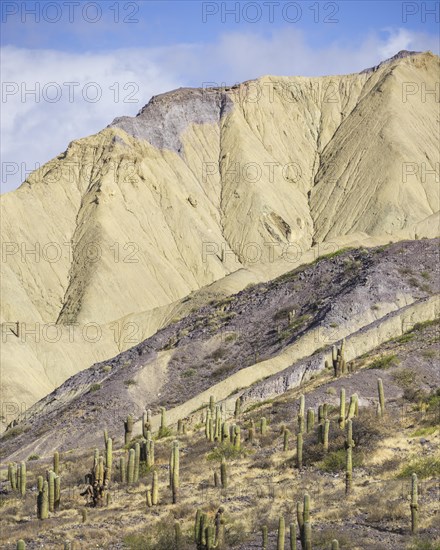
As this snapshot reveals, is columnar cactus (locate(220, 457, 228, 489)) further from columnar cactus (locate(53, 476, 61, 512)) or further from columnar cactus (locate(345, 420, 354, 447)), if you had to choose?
columnar cactus (locate(53, 476, 61, 512))

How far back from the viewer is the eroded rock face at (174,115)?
10862 centimetres

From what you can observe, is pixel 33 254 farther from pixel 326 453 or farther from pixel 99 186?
pixel 326 453

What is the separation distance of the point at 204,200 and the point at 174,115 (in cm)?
1001

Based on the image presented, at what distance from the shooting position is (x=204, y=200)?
107750 mm

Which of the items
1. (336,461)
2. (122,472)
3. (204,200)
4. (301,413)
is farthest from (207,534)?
(204,200)

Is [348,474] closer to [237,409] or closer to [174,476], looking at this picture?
[174,476]

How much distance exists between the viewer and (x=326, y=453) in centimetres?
3089

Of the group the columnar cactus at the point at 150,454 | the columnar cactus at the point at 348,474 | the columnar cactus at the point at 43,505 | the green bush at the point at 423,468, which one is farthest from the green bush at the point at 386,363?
the columnar cactus at the point at 43,505

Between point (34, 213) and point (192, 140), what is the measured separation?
870 inches

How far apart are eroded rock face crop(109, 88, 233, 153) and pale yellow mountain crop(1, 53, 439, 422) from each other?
15cm

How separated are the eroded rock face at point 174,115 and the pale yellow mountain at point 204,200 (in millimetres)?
152

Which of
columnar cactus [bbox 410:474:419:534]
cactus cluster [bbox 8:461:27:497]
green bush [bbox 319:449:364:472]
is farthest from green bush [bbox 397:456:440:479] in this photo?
cactus cluster [bbox 8:461:27:497]

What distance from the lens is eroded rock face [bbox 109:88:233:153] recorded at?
10862cm

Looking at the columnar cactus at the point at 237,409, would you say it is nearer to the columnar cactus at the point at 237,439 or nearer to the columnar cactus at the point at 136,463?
Answer: the columnar cactus at the point at 237,439
